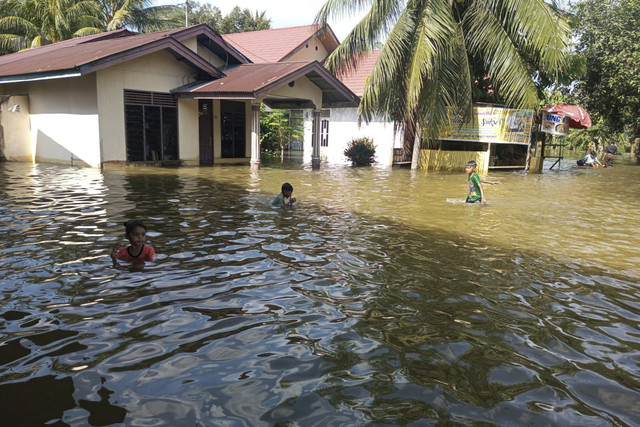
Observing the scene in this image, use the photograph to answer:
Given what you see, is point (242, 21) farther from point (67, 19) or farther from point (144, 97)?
point (144, 97)

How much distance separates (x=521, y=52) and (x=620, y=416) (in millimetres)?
20147

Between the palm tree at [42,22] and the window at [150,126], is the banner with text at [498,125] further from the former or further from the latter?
the palm tree at [42,22]

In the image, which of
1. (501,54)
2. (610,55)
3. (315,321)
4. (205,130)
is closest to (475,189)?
(315,321)

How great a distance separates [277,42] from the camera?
31.1 meters

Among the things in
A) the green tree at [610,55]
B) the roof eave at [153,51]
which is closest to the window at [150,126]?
the roof eave at [153,51]

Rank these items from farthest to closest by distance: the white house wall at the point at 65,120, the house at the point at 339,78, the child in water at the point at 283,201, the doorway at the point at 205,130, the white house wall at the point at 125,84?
1. the house at the point at 339,78
2. the doorway at the point at 205,130
3. the white house wall at the point at 65,120
4. the white house wall at the point at 125,84
5. the child in water at the point at 283,201

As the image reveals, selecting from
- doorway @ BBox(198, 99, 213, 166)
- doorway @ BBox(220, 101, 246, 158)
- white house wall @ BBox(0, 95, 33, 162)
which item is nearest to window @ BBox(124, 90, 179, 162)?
doorway @ BBox(198, 99, 213, 166)

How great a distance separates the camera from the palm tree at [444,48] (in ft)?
59.8

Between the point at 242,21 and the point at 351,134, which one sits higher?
the point at 242,21

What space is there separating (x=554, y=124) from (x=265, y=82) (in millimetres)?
13849

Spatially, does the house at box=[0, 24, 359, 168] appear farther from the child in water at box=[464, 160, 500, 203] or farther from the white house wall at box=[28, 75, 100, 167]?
the child in water at box=[464, 160, 500, 203]

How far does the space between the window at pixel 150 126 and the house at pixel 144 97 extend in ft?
0.13

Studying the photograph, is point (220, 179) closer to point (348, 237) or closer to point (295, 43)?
point (348, 237)

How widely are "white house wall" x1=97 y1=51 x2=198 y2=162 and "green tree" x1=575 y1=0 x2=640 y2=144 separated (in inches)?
900
